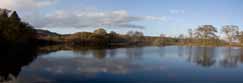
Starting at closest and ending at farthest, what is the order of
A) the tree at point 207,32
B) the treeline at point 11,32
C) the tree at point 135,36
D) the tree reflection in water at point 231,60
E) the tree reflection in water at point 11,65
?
the tree reflection in water at point 11,65
the tree reflection in water at point 231,60
the treeline at point 11,32
the tree at point 207,32
the tree at point 135,36

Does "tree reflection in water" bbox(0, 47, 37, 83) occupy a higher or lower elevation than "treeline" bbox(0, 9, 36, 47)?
lower

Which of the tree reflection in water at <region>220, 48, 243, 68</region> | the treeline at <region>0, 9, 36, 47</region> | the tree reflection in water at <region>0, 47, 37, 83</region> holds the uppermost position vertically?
the treeline at <region>0, 9, 36, 47</region>

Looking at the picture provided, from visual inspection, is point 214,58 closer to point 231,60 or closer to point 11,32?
point 231,60

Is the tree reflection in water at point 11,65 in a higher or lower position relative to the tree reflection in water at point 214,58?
higher

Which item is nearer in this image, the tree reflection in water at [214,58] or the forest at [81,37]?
the tree reflection in water at [214,58]

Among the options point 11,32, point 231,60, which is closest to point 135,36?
point 11,32

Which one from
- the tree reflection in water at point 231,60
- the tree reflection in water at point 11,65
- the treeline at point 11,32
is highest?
the treeline at point 11,32

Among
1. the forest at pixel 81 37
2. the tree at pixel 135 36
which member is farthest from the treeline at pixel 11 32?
the tree at pixel 135 36

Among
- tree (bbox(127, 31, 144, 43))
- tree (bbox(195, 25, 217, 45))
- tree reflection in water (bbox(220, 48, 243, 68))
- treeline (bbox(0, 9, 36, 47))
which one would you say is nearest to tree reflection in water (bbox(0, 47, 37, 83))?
treeline (bbox(0, 9, 36, 47))

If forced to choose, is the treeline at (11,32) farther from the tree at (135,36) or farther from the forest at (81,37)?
the tree at (135,36)

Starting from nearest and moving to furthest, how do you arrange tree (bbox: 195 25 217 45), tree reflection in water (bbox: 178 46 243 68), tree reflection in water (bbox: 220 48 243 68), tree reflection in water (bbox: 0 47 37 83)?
tree reflection in water (bbox: 0 47 37 83), tree reflection in water (bbox: 220 48 243 68), tree reflection in water (bbox: 178 46 243 68), tree (bbox: 195 25 217 45)

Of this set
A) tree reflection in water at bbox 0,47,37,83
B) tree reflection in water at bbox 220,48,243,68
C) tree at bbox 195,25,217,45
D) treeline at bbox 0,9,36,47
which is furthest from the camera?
tree at bbox 195,25,217,45

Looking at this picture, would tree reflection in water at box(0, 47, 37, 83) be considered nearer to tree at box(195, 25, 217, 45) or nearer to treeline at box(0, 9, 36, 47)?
treeline at box(0, 9, 36, 47)

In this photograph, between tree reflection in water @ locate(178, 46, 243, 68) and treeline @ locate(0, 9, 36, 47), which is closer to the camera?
tree reflection in water @ locate(178, 46, 243, 68)
